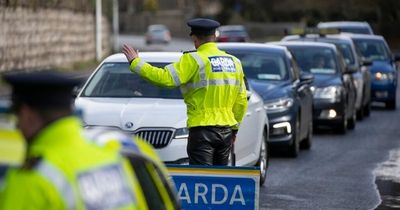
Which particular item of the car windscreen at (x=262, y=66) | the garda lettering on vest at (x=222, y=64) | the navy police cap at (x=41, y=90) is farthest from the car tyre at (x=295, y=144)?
the navy police cap at (x=41, y=90)

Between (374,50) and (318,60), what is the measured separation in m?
7.70

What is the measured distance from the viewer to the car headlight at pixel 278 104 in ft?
54.5

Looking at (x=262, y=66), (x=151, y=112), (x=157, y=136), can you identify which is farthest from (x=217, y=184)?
(x=262, y=66)

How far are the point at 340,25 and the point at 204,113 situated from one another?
2518 centimetres

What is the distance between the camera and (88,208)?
416 cm

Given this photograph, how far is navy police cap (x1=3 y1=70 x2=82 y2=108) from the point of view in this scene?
14.0 feet

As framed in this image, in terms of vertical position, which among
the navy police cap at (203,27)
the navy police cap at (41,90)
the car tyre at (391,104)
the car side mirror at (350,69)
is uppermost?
the navy police cap at (41,90)

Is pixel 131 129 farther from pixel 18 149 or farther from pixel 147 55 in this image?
pixel 18 149

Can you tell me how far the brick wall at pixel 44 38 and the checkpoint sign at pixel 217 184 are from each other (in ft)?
91.5

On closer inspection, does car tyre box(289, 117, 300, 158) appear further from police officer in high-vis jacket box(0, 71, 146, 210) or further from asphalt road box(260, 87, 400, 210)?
police officer in high-vis jacket box(0, 71, 146, 210)

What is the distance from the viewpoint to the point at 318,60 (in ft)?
69.7

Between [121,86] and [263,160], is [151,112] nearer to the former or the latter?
[121,86]

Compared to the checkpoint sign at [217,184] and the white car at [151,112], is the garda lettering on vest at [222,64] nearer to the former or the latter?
the white car at [151,112]

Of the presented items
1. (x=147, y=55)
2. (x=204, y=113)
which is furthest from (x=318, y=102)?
(x=204, y=113)
